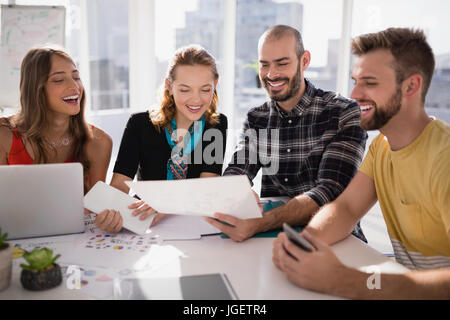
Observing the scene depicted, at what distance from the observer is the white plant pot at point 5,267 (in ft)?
2.83

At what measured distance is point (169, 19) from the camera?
418 centimetres

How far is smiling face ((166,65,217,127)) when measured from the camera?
1.74 m

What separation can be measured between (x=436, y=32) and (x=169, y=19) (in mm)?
2842

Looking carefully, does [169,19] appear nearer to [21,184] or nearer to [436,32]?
[436,32]

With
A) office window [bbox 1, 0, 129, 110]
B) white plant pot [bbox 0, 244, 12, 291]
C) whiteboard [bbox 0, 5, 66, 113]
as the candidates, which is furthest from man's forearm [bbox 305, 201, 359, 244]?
office window [bbox 1, 0, 129, 110]

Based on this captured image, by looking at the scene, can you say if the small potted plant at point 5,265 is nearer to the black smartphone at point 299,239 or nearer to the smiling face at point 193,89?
the black smartphone at point 299,239

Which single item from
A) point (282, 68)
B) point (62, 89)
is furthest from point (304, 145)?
point (62, 89)

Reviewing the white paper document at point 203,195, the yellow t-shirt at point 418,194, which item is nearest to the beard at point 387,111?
the yellow t-shirt at point 418,194

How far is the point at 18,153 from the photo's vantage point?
5.55ft

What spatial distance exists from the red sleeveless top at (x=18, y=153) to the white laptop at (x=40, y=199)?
63cm

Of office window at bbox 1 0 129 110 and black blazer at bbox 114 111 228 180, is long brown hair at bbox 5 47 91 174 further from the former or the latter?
office window at bbox 1 0 129 110

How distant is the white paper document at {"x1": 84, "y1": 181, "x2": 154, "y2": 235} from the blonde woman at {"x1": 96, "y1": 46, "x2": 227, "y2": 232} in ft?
1.50

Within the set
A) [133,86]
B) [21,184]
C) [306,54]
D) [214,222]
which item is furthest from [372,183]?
[133,86]
